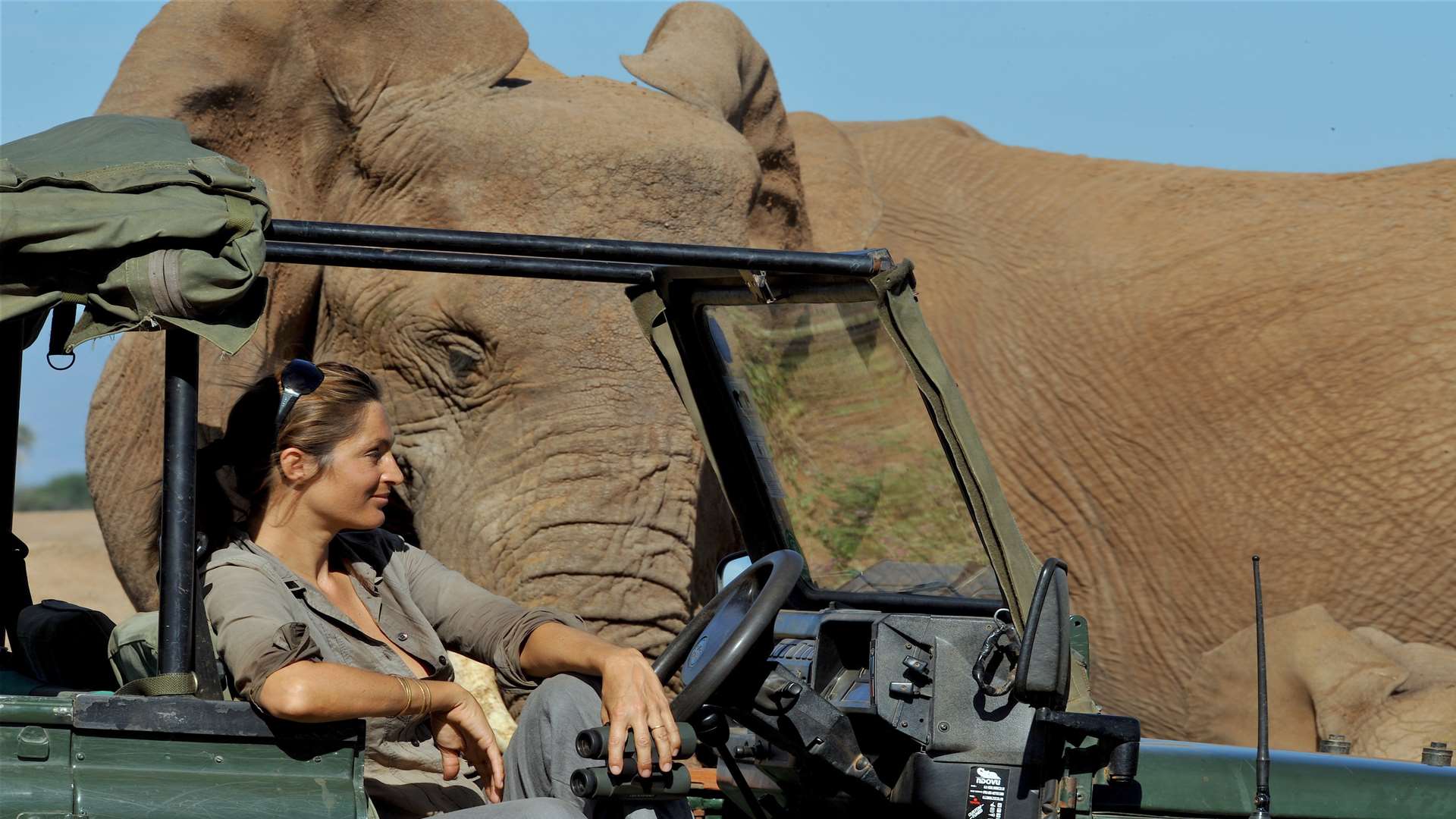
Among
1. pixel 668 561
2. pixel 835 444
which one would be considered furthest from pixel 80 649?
pixel 668 561

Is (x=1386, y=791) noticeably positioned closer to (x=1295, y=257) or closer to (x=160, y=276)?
(x=160, y=276)

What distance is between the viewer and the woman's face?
277 centimetres

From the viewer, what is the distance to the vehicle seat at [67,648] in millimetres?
2637

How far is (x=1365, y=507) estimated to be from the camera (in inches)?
273

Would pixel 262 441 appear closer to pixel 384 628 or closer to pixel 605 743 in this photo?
pixel 384 628

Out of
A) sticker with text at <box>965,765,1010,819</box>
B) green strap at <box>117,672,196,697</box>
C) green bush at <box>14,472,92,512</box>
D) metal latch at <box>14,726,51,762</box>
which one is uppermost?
green bush at <box>14,472,92,512</box>

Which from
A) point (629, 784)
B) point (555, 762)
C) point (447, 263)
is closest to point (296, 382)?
point (447, 263)

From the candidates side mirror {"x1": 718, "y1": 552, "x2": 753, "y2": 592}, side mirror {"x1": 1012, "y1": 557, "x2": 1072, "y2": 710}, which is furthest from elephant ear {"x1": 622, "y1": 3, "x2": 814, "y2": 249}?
side mirror {"x1": 1012, "y1": 557, "x2": 1072, "y2": 710}

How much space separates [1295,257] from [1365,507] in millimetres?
943

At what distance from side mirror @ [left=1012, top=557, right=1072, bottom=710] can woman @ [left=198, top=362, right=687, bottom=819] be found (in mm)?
423

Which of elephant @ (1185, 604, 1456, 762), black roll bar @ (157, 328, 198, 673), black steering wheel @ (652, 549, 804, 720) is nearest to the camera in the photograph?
black roll bar @ (157, 328, 198, 673)

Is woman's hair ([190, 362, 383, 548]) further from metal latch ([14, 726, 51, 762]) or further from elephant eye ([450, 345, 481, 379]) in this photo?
elephant eye ([450, 345, 481, 379])

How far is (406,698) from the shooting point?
2441mm

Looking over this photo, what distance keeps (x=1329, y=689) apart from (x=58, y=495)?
31.3 meters
